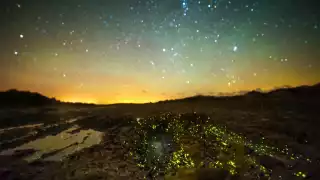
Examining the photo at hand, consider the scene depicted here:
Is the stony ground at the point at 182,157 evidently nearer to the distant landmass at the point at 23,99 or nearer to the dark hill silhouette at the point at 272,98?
the dark hill silhouette at the point at 272,98

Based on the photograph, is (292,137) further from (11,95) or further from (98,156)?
(11,95)

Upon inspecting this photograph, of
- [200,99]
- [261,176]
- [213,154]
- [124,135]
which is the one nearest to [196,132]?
[124,135]

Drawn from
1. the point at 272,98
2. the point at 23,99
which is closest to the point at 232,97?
the point at 272,98

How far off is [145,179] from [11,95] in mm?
39688

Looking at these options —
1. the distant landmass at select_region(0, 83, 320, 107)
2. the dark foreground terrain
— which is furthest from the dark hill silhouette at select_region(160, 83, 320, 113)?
the dark foreground terrain

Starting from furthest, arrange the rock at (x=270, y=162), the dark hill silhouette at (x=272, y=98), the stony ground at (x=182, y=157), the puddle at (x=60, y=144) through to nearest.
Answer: the dark hill silhouette at (x=272, y=98)
the puddle at (x=60, y=144)
the rock at (x=270, y=162)
the stony ground at (x=182, y=157)

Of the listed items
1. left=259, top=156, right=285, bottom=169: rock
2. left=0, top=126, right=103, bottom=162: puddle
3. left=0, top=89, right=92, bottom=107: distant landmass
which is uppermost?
left=0, top=89, right=92, bottom=107: distant landmass

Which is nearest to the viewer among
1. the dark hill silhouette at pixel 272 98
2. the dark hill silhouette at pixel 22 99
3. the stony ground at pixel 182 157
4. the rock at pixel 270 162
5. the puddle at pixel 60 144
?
A: the stony ground at pixel 182 157

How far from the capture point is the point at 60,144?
39.1ft

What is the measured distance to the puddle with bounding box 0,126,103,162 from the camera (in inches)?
400

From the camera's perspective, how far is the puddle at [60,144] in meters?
10.2

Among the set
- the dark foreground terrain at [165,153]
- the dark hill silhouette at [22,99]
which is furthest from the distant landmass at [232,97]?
the dark foreground terrain at [165,153]

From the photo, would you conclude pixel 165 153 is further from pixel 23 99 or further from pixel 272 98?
pixel 23 99

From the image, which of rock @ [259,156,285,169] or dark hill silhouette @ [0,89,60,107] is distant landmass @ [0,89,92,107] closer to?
dark hill silhouette @ [0,89,60,107]
